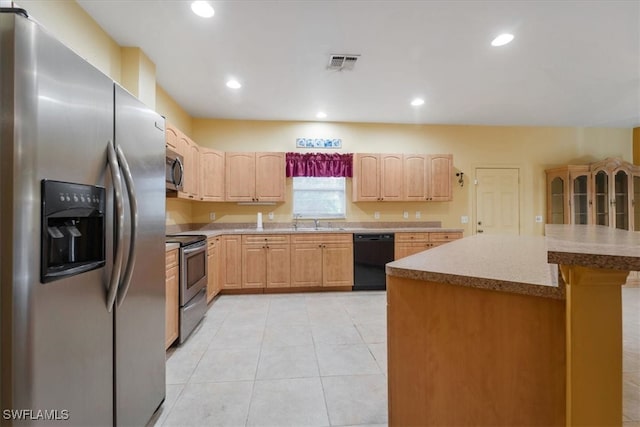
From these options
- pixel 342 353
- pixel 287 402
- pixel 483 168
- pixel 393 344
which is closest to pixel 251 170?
pixel 342 353

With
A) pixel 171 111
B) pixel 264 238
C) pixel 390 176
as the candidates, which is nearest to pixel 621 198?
pixel 390 176

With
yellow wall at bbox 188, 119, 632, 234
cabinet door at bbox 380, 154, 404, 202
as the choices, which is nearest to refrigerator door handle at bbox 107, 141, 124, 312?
yellow wall at bbox 188, 119, 632, 234

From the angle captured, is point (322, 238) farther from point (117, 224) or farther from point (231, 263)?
point (117, 224)

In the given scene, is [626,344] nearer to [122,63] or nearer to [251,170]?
[251,170]

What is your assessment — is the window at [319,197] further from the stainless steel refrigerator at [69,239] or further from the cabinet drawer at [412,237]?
the stainless steel refrigerator at [69,239]

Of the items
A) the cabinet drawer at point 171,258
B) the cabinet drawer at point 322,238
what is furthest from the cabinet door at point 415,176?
the cabinet drawer at point 171,258

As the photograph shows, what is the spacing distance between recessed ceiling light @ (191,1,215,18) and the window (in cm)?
275

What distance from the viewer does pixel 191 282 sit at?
2.66 metres

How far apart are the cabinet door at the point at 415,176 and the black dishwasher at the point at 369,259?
2.99 ft

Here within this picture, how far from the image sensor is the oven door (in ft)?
8.14

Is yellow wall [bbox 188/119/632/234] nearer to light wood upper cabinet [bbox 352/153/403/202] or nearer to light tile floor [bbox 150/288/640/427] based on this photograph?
light wood upper cabinet [bbox 352/153/403/202]

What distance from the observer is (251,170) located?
4.34 meters

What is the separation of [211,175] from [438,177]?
12.1 feet

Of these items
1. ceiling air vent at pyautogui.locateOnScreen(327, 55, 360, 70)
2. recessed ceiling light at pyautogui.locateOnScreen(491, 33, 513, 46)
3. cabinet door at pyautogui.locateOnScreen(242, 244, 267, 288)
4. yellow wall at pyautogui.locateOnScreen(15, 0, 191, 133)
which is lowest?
cabinet door at pyautogui.locateOnScreen(242, 244, 267, 288)
